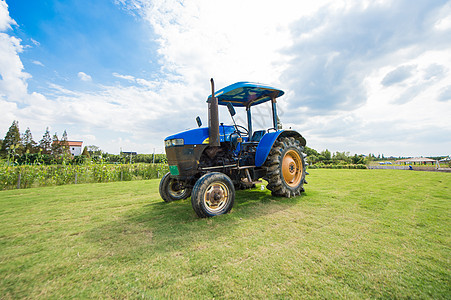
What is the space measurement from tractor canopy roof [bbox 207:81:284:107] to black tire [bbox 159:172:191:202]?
6.84 feet

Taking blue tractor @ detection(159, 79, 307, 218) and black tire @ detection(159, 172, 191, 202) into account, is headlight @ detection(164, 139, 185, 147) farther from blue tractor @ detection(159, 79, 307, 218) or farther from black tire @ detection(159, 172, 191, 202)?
black tire @ detection(159, 172, 191, 202)

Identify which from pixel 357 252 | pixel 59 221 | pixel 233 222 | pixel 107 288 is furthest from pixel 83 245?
pixel 357 252

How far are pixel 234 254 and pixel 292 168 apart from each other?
3.23m

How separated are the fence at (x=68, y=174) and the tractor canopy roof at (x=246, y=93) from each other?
8.20 m

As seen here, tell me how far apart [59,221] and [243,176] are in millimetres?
3296

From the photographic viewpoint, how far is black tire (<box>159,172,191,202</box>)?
438 cm

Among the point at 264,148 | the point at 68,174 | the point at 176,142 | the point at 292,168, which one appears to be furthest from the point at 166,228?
the point at 68,174

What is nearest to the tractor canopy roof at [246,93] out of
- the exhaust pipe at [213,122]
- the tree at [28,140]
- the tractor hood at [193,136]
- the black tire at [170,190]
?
the exhaust pipe at [213,122]

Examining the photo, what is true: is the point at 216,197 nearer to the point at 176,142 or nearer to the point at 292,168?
the point at 176,142

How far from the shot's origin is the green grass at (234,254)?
1.46 m

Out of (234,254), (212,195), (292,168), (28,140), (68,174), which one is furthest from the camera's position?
(28,140)

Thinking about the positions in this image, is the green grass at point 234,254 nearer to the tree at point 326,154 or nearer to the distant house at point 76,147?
the tree at point 326,154

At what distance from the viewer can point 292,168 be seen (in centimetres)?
473

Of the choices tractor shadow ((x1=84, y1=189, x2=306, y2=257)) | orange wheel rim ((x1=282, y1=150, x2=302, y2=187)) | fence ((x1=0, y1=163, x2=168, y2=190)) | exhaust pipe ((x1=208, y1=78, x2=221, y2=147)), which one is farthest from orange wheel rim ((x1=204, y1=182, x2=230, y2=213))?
fence ((x1=0, y1=163, x2=168, y2=190))
